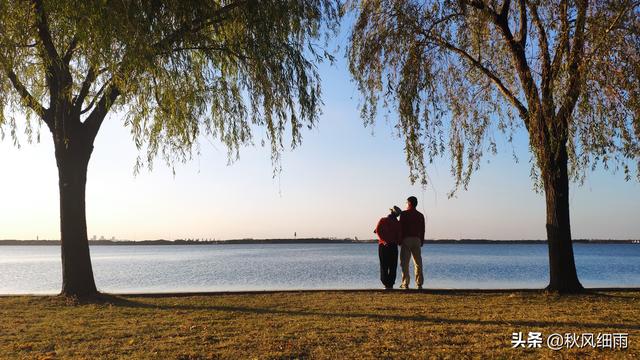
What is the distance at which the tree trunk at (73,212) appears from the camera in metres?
9.66

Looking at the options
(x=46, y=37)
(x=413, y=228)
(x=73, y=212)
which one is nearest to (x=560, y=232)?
(x=413, y=228)

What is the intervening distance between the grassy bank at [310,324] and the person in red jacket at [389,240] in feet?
2.70

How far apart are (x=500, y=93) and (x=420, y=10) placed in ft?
6.93

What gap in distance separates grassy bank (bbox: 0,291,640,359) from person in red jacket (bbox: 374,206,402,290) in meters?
0.82

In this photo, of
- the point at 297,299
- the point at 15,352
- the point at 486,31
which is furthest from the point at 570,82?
the point at 15,352

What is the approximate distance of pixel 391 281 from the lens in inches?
428

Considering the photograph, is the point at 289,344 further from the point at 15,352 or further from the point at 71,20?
the point at 71,20

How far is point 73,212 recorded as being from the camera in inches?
382

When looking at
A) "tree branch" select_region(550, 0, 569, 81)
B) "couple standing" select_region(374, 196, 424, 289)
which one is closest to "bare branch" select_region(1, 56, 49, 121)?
"couple standing" select_region(374, 196, 424, 289)

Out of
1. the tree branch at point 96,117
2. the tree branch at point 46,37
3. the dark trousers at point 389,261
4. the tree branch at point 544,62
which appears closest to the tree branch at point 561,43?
the tree branch at point 544,62

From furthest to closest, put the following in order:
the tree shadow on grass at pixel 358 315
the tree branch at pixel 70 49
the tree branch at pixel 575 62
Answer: the tree branch at pixel 70 49
the tree branch at pixel 575 62
the tree shadow on grass at pixel 358 315

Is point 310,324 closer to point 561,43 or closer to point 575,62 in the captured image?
point 575,62

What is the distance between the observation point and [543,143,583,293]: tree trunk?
10.0 m

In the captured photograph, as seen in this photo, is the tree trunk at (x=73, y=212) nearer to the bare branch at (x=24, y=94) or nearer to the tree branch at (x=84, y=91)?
the tree branch at (x=84, y=91)
